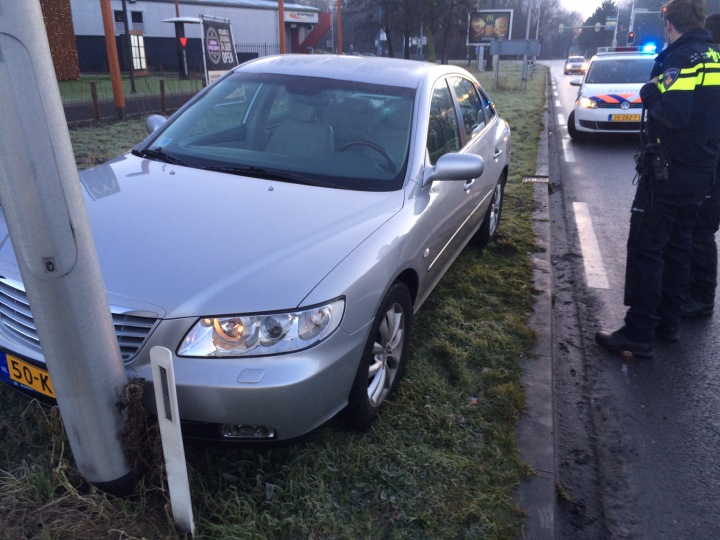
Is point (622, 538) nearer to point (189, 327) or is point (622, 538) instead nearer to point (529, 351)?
point (529, 351)

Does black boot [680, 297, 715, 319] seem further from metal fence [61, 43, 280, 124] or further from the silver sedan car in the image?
metal fence [61, 43, 280, 124]

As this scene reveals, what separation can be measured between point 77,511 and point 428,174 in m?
2.33

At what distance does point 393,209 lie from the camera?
3225 mm

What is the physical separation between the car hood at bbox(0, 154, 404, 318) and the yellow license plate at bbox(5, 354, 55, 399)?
38 cm

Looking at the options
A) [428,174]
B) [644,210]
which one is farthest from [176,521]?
[644,210]

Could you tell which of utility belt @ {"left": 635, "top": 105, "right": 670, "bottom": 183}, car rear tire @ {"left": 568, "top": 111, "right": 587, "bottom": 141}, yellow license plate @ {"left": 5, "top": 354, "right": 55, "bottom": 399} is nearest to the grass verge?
yellow license plate @ {"left": 5, "top": 354, "right": 55, "bottom": 399}

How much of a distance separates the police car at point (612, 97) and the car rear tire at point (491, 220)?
6891 mm

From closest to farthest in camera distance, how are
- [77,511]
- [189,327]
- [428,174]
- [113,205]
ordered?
[77,511]
[189,327]
[113,205]
[428,174]

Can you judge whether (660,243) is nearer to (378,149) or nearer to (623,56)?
(378,149)

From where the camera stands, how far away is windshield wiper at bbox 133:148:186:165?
3.65m

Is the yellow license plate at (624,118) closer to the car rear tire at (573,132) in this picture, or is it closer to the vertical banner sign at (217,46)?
the car rear tire at (573,132)

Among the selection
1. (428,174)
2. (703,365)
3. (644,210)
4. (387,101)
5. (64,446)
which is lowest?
(703,365)

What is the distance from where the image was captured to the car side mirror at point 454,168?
3.51 metres

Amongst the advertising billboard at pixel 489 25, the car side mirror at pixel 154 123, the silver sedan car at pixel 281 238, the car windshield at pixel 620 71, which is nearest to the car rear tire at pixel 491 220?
the silver sedan car at pixel 281 238
